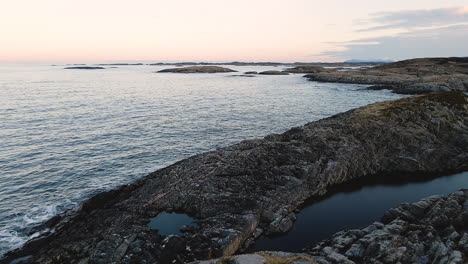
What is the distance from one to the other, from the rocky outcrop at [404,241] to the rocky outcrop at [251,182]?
178 inches

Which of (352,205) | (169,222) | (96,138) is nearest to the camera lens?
(169,222)

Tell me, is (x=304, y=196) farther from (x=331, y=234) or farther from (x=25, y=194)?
(x=25, y=194)

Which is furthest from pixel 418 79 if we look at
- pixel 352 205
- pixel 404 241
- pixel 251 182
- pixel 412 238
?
pixel 404 241

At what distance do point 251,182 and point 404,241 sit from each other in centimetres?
1337

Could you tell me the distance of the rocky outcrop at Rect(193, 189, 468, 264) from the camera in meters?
16.3

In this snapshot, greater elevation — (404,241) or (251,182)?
(251,182)

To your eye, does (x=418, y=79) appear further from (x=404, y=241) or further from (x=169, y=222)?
(x=169, y=222)

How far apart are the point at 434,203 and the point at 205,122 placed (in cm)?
4588

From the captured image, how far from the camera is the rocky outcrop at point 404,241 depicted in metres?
16.3

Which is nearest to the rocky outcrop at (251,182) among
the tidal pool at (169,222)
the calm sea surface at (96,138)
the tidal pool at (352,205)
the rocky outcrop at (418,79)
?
the tidal pool at (169,222)

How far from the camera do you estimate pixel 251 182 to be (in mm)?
28031

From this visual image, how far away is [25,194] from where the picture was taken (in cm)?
3006

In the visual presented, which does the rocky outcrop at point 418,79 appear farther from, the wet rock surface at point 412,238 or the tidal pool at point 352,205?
the wet rock surface at point 412,238

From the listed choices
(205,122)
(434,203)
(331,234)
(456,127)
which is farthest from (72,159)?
(456,127)
